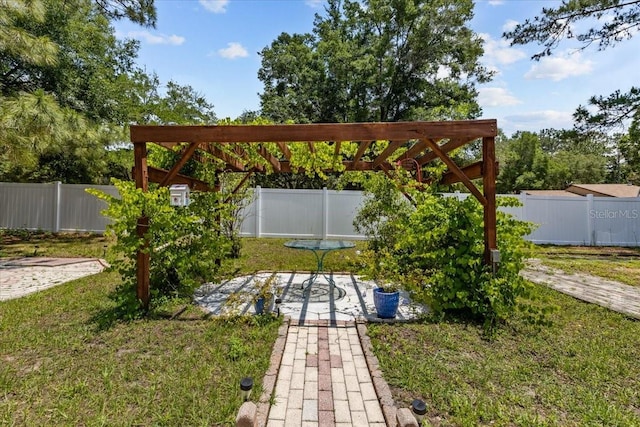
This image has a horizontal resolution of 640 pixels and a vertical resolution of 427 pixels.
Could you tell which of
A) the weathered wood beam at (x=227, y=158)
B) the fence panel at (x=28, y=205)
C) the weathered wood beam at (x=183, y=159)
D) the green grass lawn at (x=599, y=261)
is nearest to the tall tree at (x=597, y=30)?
the green grass lawn at (x=599, y=261)

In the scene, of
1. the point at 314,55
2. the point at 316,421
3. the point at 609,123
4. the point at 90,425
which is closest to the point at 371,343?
the point at 316,421

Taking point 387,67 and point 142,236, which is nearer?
point 142,236

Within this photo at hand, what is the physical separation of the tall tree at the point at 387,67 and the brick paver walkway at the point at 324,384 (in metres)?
12.4

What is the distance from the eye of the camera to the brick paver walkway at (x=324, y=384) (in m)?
2.17

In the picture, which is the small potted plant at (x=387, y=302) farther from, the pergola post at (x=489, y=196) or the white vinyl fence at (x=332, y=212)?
the white vinyl fence at (x=332, y=212)

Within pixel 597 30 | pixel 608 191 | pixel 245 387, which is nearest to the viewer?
pixel 245 387

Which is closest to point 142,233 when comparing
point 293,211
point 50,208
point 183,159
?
point 183,159

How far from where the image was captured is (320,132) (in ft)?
12.1

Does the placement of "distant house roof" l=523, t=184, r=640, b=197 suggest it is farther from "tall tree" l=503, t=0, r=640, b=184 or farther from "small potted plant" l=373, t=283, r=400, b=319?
"small potted plant" l=373, t=283, r=400, b=319

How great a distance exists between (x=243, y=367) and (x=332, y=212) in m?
7.68

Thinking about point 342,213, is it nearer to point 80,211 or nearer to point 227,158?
point 227,158

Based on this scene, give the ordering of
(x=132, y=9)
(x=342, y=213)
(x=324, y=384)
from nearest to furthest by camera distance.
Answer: (x=324, y=384) → (x=132, y=9) → (x=342, y=213)

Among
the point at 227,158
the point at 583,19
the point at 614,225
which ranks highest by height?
the point at 583,19

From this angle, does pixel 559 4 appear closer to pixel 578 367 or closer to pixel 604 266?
pixel 604 266
